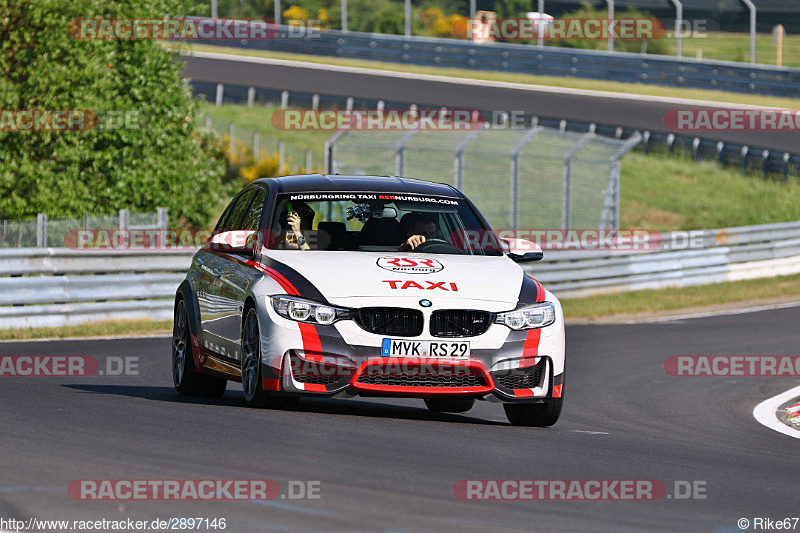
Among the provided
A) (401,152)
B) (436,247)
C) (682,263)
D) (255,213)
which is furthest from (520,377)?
(682,263)

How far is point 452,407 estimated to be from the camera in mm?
10797

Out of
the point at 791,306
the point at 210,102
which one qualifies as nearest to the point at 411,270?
the point at 791,306

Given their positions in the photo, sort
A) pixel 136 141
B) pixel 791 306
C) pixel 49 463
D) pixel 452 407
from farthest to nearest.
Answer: pixel 136 141 → pixel 791 306 → pixel 452 407 → pixel 49 463

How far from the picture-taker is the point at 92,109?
25812 mm

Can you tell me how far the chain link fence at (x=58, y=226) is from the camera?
62.0ft

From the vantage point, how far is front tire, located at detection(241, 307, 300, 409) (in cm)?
897

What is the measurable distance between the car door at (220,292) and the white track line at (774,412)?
4000mm

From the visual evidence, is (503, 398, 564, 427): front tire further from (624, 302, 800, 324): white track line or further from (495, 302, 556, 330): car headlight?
(624, 302, 800, 324): white track line

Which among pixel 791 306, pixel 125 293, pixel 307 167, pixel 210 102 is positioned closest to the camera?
pixel 125 293

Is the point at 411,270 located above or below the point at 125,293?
above

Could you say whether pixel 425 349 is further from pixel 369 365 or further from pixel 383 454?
pixel 383 454

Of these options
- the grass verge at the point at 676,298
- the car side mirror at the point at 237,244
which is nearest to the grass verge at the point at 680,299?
the grass verge at the point at 676,298

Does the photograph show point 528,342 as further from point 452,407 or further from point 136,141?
point 136,141

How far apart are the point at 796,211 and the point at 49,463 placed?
29707 mm
